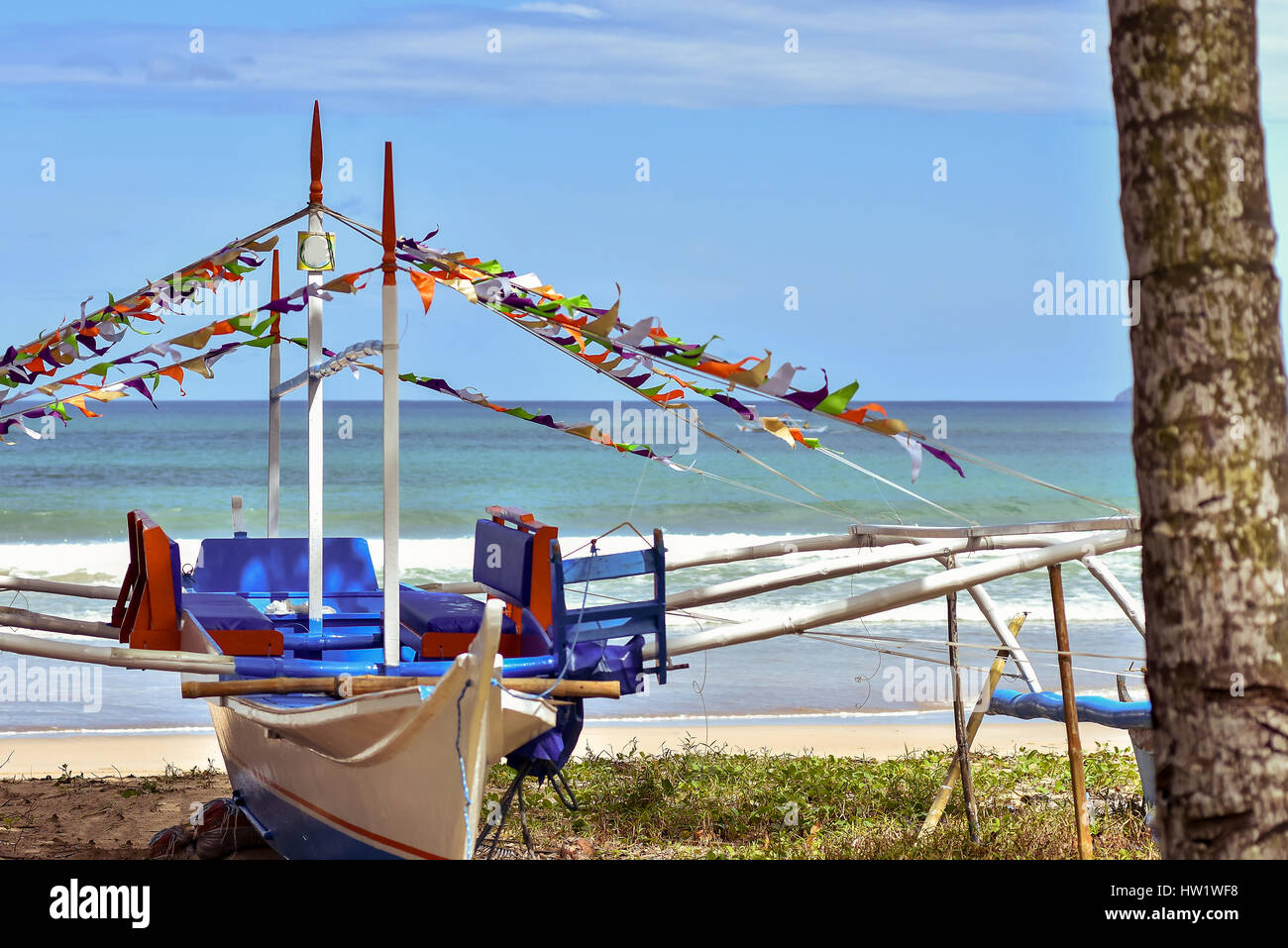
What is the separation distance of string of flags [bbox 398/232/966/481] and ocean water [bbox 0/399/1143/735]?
38cm

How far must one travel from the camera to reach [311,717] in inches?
194

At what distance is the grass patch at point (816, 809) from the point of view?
6062 mm

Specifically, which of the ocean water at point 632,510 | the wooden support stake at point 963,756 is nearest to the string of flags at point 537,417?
the ocean water at point 632,510

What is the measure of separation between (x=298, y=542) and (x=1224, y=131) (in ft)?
19.5

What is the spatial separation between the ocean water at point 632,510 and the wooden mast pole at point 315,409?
5.07 ft

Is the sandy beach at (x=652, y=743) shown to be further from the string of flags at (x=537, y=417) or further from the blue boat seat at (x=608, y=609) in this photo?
the blue boat seat at (x=608, y=609)

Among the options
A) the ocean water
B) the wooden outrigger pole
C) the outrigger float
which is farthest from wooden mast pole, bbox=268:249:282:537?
the wooden outrigger pole

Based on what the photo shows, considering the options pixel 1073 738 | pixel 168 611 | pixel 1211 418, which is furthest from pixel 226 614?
pixel 1211 418

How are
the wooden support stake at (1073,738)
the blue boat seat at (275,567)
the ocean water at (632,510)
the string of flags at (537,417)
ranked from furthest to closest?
the ocean water at (632,510), the blue boat seat at (275,567), the string of flags at (537,417), the wooden support stake at (1073,738)

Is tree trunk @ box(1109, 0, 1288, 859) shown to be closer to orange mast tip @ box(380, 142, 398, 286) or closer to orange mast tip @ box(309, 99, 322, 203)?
orange mast tip @ box(380, 142, 398, 286)

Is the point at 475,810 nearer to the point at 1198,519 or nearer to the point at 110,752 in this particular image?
the point at 1198,519

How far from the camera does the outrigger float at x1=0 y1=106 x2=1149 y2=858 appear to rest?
181 inches
